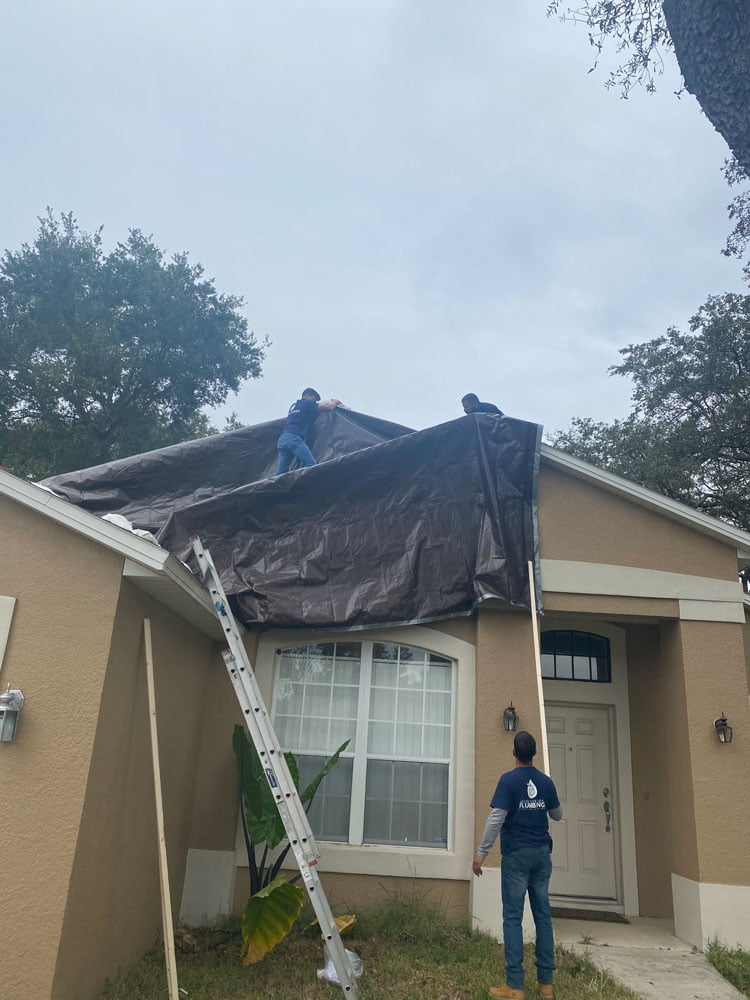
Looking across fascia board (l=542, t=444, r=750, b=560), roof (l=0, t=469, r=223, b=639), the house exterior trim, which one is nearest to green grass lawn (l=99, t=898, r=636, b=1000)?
roof (l=0, t=469, r=223, b=639)

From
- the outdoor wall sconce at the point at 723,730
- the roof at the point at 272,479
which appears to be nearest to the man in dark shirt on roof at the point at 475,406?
the roof at the point at 272,479

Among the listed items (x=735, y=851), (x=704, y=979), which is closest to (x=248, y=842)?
(x=704, y=979)

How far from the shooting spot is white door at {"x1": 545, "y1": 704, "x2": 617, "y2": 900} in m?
7.85

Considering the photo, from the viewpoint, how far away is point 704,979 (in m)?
5.66

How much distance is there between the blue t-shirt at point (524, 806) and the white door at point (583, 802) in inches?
130

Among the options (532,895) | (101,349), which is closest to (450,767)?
(532,895)

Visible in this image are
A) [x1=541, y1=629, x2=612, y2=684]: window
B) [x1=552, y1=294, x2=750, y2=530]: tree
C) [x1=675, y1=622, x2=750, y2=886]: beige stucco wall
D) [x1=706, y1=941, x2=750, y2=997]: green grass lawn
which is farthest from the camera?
[x1=552, y1=294, x2=750, y2=530]: tree

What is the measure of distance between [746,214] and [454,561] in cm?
629

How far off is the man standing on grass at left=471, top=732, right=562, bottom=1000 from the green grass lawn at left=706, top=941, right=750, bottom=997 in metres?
1.89

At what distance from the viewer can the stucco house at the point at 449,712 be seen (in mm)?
4984

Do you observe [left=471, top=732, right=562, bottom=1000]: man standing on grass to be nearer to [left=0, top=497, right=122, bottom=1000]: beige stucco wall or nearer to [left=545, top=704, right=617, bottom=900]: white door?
[left=0, top=497, right=122, bottom=1000]: beige stucco wall

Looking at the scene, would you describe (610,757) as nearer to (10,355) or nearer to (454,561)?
(454,561)

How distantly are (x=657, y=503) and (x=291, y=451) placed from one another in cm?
393

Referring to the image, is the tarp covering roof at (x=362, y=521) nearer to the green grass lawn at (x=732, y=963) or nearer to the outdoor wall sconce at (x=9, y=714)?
the outdoor wall sconce at (x=9, y=714)
